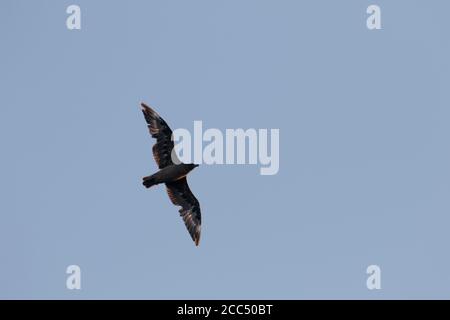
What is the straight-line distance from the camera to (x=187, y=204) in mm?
49094

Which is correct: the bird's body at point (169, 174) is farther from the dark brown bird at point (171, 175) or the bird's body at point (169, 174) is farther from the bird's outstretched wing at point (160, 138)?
the bird's outstretched wing at point (160, 138)

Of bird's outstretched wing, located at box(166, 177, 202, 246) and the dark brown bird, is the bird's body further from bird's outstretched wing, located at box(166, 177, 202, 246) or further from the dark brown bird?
bird's outstretched wing, located at box(166, 177, 202, 246)

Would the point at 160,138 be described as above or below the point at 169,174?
above

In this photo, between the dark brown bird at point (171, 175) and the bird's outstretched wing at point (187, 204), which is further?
the bird's outstretched wing at point (187, 204)

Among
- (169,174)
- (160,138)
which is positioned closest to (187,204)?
(169,174)

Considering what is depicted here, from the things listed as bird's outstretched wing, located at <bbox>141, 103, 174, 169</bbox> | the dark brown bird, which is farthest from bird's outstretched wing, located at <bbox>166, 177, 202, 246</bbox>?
bird's outstretched wing, located at <bbox>141, 103, 174, 169</bbox>

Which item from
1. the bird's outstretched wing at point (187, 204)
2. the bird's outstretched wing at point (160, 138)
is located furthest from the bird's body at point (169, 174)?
the bird's outstretched wing at point (187, 204)

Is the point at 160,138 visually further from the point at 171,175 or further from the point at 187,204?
the point at 187,204

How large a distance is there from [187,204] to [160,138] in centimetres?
339

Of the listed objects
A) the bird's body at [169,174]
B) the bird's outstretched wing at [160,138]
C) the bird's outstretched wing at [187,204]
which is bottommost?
the bird's outstretched wing at [187,204]

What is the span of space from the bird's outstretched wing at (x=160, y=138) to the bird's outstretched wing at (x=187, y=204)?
1604 millimetres

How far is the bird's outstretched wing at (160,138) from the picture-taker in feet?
155
